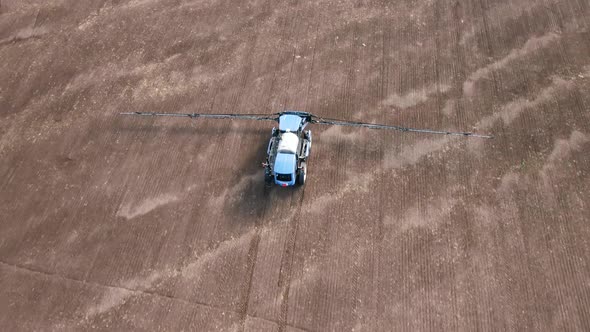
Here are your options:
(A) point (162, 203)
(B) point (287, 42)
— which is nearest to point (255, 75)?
(B) point (287, 42)

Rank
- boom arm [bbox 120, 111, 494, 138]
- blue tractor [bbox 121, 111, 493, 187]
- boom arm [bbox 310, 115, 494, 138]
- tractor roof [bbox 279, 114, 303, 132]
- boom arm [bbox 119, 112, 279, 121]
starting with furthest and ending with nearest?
boom arm [bbox 119, 112, 279, 121], boom arm [bbox 120, 111, 494, 138], boom arm [bbox 310, 115, 494, 138], tractor roof [bbox 279, 114, 303, 132], blue tractor [bbox 121, 111, 493, 187]

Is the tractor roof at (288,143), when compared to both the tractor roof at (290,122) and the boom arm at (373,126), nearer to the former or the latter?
the tractor roof at (290,122)

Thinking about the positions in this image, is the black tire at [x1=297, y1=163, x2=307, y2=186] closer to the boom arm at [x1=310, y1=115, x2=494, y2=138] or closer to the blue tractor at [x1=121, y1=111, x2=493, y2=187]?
the blue tractor at [x1=121, y1=111, x2=493, y2=187]

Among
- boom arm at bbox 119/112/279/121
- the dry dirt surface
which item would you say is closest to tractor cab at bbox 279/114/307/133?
boom arm at bbox 119/112/279/121

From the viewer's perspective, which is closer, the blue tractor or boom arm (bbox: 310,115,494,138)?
the blue tractor

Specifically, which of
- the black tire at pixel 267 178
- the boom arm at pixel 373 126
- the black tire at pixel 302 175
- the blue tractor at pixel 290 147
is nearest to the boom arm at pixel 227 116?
the blue tractor at pixel 290 147

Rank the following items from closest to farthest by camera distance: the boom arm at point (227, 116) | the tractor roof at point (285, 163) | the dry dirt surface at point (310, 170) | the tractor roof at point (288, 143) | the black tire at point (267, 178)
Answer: the dry dirt surface at point (310, 170)
the tractor roof at point (285, 163)
the tractor roof at point (288, 143)
the black tire at point (267, 178)
the boom arm at point (227, 116)

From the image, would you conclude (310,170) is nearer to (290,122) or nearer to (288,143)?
(288,143)

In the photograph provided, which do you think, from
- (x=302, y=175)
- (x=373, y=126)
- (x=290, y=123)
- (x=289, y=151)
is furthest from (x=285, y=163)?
(x=373, y=126)
